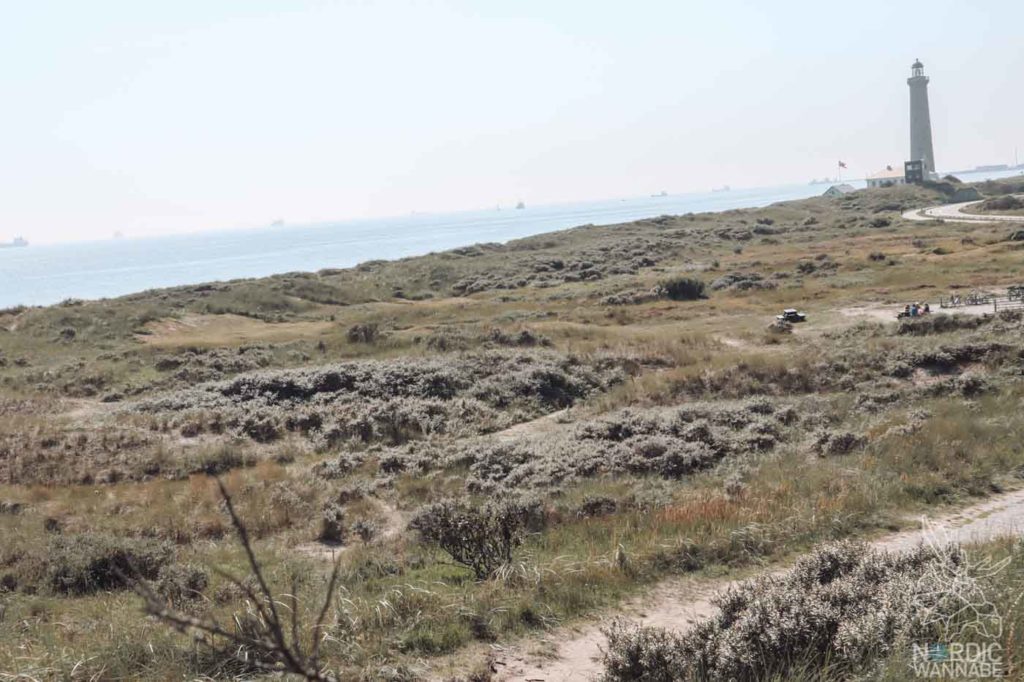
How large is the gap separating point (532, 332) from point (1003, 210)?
82.7 m

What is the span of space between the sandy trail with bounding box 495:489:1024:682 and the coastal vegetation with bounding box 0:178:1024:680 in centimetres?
32

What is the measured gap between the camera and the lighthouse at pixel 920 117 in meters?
166

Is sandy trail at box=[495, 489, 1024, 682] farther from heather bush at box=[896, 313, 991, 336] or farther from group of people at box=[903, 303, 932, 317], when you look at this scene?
group of people at box=[903, 303, 932, 317]

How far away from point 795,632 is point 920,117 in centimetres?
18794

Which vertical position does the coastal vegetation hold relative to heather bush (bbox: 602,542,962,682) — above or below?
below

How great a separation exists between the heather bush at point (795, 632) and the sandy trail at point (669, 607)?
49cm

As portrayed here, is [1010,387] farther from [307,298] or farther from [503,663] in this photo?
[307,298]

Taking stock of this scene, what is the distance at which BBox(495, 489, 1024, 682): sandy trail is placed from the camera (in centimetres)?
708

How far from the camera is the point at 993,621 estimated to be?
554 centimetres

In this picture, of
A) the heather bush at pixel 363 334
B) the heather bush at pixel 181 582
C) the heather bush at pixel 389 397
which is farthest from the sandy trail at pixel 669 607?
the heather bush at pixel 363 334

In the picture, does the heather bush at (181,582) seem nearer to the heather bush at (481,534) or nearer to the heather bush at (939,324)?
the heather bush at (481,534)

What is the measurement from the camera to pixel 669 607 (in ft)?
27.5

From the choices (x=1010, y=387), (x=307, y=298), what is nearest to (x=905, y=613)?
(x=1010, y=387)

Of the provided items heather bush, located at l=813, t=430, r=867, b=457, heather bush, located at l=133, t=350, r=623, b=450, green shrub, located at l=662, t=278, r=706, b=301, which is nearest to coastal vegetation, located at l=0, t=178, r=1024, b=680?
heather bush, located at l=133, t=350, r=623, b=450
